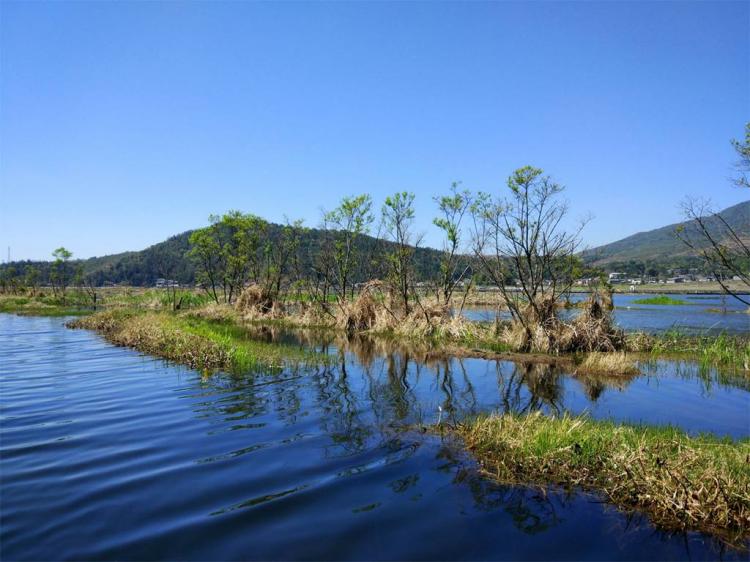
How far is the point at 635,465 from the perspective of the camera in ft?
23.4

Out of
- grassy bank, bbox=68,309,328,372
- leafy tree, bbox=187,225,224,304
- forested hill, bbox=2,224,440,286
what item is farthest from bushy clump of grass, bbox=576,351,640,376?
forested hill, bbox=2,224,440,286

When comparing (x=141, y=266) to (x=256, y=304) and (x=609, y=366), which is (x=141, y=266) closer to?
(x=256, y=304)

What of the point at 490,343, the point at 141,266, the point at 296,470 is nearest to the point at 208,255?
the point at 490,343

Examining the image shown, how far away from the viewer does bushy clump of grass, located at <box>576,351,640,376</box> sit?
16594 mm

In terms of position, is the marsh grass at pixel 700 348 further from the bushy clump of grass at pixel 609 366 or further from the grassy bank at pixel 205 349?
the grassy bank at pixel 205 349

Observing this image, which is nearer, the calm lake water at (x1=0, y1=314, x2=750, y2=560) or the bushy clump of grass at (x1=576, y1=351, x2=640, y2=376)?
the calm lake water at (x1=0, y1=314, x2=750, y2=560)

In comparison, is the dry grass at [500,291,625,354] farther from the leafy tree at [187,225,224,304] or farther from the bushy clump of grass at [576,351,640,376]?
the leafy tree at [187,225,224,304]

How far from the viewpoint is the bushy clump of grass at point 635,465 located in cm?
634

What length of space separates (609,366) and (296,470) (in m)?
12.6

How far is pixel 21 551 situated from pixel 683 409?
44.2 ft

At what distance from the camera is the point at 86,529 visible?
6262 millimetres

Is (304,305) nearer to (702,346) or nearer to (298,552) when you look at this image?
(702,346)

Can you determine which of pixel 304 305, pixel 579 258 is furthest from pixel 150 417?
pixel 304 305

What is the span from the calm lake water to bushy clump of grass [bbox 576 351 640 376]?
98cm
